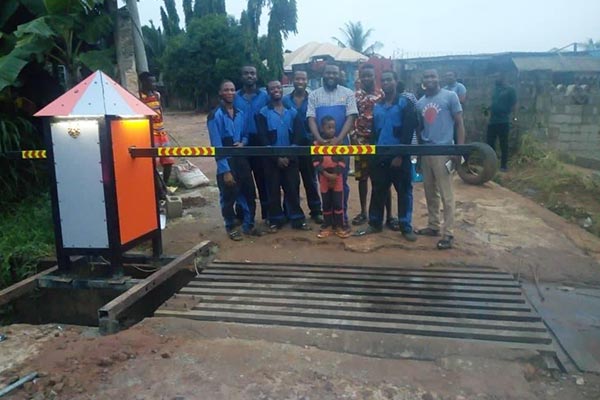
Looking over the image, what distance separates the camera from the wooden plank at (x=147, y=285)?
3.48 m

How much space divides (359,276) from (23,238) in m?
3.64

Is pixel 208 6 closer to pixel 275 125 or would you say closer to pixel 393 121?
pixel 275 125

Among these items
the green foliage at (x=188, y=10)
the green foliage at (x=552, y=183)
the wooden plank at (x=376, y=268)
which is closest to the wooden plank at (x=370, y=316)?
the wooden plank at (x=376, y=268)

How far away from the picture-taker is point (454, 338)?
10.1ft

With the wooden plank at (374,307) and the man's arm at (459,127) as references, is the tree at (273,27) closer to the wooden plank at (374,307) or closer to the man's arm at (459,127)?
the man's arm at (459,127)

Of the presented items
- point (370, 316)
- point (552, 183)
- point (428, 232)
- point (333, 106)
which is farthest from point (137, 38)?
point (552, 183)

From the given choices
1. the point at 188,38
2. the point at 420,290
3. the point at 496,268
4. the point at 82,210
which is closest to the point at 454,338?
the point at 420,290

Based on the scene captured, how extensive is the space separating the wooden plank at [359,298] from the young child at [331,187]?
154cm

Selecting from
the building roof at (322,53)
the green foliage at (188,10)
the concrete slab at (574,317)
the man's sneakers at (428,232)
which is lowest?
the concrete slab at (574,317)

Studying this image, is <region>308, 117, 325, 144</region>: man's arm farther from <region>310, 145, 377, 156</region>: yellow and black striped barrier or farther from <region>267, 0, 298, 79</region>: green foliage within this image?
<region>267, 0, 298, 79</region>: green foliage

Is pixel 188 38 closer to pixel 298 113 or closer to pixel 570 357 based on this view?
pixel 298 113

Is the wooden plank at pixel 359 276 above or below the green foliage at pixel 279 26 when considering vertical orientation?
below

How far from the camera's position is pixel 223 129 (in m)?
5.29

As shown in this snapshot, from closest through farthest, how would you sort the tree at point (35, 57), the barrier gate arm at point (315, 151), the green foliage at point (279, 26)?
the barrier gate arm at point (315, 151) < the tree at point (35, 57) < the green foliage at point (279, 26)
